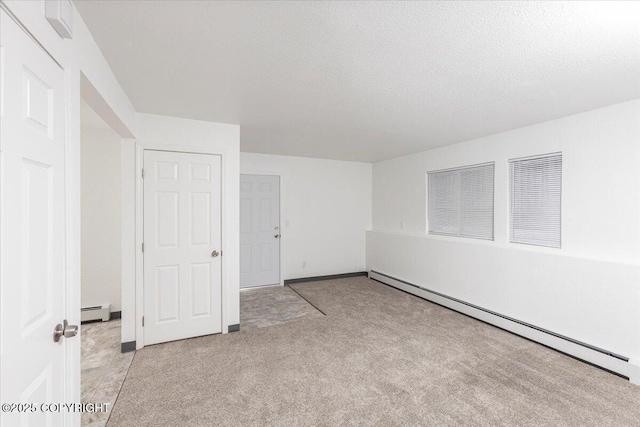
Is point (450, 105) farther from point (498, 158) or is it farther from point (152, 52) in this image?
point (152, 52)

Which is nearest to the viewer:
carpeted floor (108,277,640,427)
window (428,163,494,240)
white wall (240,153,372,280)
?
carpeted floor (108,277,640,427)

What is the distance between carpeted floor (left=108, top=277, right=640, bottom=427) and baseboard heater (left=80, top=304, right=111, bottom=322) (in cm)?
126

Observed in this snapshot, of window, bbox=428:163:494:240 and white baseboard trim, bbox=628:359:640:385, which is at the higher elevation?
window, bbox=428:163:494:240

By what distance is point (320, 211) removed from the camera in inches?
231

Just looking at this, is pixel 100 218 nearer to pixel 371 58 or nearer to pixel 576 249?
pixel 371 58

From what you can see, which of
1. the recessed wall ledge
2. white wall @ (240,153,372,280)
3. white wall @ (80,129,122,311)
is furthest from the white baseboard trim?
white wall @ (80,129,122,311)

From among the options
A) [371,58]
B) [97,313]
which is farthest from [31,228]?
[97,313]

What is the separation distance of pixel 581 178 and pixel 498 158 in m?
0.92

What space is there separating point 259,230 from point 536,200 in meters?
4.12

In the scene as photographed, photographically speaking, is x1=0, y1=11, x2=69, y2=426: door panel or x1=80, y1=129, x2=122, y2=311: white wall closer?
x1=0, y1=11, x2=69, y2=426: door panel

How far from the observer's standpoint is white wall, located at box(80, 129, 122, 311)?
3.80 meters

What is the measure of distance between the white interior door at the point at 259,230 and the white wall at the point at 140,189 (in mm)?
1774

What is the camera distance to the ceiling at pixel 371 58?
146 cm

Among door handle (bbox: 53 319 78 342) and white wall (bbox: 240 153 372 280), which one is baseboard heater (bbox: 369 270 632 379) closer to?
white wall (bbox: 240 153 372 280)
